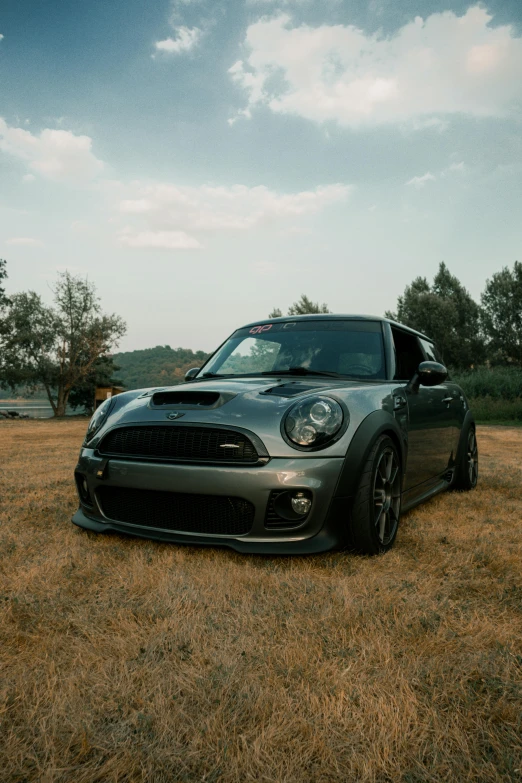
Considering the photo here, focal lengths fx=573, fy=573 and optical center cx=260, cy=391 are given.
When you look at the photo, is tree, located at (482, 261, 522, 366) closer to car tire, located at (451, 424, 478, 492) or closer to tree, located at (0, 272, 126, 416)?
tree, located at (0, 272, 126, 416)

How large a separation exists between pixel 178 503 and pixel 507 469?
5375 millimetres

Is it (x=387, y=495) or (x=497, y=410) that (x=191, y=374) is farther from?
(x=497, y=410)

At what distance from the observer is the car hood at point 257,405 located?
9.45ft

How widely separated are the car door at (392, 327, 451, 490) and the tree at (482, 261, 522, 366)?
3766 cm

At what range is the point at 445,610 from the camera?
2.33 m

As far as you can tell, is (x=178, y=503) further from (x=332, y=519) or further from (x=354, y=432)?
(x=354, y=432)

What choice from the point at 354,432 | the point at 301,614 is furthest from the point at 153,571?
the point at 354,432

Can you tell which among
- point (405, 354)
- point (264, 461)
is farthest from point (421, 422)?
point (264, 461)

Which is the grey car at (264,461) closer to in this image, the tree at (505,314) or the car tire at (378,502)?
the car tire at (378,502)

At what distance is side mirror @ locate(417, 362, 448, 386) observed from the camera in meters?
3.91


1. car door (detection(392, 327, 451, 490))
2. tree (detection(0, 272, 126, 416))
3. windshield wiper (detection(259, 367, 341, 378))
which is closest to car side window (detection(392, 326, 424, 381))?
car door (detection(392, 327, 451, 490))

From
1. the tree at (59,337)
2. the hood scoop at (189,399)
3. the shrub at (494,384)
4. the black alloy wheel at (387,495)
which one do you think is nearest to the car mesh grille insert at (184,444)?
the hood scoop at (189,399)

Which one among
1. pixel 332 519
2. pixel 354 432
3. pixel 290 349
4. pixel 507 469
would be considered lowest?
pixel 507 469

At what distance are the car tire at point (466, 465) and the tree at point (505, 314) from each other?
120 feet
